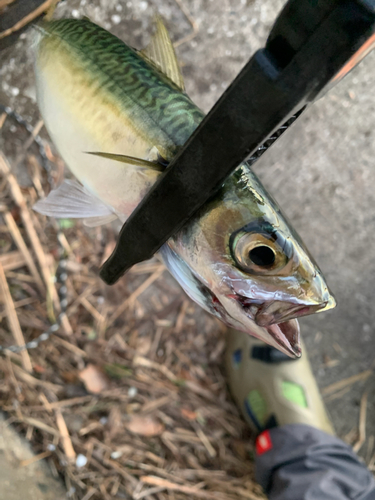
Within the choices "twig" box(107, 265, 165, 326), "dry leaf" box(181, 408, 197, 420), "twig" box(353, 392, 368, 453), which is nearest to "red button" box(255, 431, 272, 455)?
"dry leaf" box(181, 408, 197, 420)

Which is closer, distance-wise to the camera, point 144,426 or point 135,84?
point 135,84

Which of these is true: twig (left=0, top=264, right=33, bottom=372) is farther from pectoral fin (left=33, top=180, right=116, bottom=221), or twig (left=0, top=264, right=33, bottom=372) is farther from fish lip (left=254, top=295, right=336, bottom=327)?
fish lip (left=254, top=295, right=336, bottom=327)

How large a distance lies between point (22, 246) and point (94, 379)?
2.62 ft

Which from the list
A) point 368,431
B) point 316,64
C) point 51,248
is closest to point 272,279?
point 316,64

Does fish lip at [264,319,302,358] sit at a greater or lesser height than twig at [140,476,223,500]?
greater

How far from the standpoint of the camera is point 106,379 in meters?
1.96

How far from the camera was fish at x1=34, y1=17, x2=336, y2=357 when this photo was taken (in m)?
0.77

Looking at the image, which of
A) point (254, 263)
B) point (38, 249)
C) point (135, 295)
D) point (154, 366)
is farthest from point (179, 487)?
point (254, 263)

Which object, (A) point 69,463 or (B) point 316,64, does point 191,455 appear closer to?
(A) point 69,463

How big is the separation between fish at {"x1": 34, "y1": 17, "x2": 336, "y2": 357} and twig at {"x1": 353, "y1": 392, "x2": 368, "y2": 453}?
1946 millimetres

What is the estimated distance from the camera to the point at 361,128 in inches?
85.6

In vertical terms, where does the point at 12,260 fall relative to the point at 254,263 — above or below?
below

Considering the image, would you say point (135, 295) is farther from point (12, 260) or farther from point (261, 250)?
point (261, 250)

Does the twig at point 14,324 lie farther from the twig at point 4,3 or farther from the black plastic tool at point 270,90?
the black plastic tool at point 270,90
